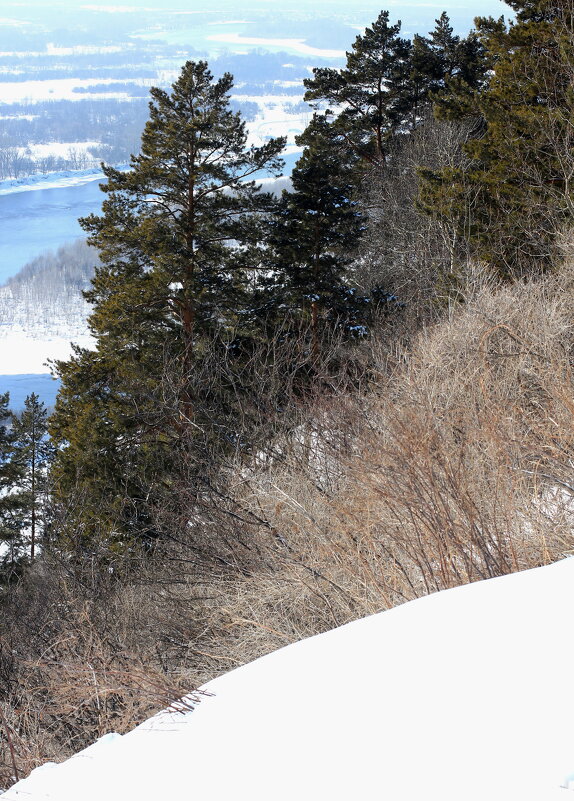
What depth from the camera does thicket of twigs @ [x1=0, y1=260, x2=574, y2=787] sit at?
4.01m

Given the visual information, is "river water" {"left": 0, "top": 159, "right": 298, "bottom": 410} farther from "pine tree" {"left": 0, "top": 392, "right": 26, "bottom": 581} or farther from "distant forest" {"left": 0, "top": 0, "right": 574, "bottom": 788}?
"distant forest" {"left": 0, "top": 0, "right": 574, "bottom": 788}

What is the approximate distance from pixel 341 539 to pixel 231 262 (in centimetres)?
1088

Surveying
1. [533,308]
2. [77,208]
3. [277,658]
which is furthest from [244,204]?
[77,208]

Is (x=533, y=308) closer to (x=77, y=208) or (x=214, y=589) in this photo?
(x=214, y=589)

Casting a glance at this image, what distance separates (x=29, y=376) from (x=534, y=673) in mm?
65981

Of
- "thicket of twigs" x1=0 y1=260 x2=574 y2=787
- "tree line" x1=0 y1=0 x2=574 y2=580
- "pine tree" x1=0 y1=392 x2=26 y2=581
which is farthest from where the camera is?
"pine tree" x1=0 y1=392 x2=26 y2=581

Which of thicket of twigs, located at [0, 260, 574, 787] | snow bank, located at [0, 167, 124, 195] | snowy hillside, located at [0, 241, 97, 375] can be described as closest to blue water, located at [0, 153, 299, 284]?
snow bank, located at [0, 167, 124, 195]

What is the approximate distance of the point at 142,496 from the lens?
14.0 meters

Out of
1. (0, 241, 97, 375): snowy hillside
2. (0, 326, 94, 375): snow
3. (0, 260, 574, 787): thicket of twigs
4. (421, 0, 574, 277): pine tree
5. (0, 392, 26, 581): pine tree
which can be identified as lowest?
(0, 326, 94, 375): snow

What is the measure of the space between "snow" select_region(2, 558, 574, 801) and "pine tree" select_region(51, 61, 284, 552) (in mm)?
10527

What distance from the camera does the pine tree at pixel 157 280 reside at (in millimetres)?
13703

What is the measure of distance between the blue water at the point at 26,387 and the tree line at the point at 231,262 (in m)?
43.2

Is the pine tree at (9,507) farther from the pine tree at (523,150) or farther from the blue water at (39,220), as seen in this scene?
the blue water at (39,220)

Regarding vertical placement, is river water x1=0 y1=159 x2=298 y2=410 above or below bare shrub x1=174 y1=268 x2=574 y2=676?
below
